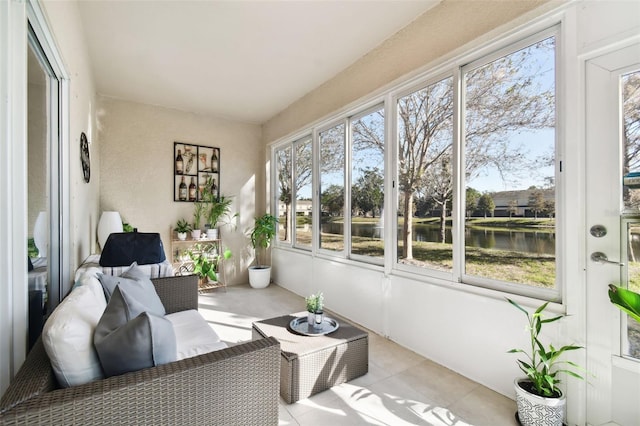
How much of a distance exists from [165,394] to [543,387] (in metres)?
1.90

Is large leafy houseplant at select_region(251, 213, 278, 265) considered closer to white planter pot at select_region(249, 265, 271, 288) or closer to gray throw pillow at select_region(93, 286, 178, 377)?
white planter pot at select_region(249, 265, 271, 288)

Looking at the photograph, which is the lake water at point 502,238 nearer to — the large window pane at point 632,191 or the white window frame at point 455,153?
the white window frame at point 455,153

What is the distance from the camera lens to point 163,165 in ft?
14.4

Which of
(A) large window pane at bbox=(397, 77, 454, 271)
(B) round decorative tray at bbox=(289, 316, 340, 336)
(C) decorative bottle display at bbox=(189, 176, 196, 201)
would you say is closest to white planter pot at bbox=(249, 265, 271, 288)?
(C) decorative bottle display at bbox=(189, 176, 196, 201)

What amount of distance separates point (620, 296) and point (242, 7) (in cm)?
302

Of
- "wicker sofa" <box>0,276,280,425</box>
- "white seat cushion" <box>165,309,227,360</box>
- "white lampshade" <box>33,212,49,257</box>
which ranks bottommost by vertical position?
Result: "white seat cushion" <box>165,309,227,360</box>

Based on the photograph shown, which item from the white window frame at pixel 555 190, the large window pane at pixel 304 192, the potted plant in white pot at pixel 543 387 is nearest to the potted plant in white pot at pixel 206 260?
the large window pane at pixel 304 192

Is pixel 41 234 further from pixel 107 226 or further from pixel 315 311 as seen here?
pixel 107 226

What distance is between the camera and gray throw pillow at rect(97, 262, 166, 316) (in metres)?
1.65

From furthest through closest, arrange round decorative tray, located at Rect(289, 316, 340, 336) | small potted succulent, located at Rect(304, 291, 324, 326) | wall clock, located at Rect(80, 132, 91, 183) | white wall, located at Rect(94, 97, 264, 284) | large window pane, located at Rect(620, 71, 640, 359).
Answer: white wall, located at Rect(94, 97, 264, 284) → wall clock, located at Rect(80, 132, 91, 183) → small potted succulent, located at Rect(304, 291, 324, 326) → round decorative tray, located at Rect(289, 316, 340, 336) → large window pane, located at Rect(620, 71, 640, 359)

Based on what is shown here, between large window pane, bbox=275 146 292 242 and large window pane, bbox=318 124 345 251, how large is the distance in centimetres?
93

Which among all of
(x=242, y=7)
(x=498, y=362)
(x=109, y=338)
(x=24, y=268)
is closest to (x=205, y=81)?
(x=242, y=7)

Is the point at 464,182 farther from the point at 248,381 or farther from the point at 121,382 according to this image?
the point at 121,382

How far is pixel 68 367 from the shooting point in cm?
99
